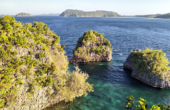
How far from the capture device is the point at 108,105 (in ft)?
96.5

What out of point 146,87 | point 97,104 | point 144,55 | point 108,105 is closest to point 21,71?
point 97,104

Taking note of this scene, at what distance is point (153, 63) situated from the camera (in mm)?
38094

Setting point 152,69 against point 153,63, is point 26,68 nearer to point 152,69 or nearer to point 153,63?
point 152,69

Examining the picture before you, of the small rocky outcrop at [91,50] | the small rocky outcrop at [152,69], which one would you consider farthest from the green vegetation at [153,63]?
the small rocky outcrop at [91,50]

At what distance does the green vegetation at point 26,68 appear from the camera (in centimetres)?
2347

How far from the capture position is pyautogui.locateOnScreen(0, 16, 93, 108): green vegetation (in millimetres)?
23469

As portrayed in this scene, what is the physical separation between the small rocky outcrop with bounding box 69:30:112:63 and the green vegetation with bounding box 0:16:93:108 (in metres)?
22.4

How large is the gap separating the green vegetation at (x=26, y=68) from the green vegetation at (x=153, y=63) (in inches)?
902

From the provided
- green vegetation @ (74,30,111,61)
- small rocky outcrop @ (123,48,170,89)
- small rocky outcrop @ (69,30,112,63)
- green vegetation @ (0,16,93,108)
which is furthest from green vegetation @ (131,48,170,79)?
green vegetation @ (0,16,93,108)

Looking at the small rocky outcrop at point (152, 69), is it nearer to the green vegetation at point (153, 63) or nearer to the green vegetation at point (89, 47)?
the green vegetation at point (153, 63)

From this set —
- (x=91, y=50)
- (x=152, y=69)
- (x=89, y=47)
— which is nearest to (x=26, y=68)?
(x=89, y=47)

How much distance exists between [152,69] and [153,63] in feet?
6.85

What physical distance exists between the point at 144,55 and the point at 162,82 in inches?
417

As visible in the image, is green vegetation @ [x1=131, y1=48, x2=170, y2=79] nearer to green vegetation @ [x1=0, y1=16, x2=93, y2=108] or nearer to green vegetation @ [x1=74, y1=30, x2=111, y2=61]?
green vegetation @ [x1=74, y1=30, x2=111, y2=61]
